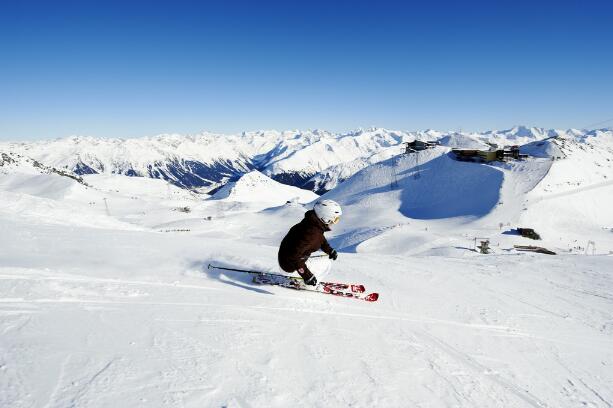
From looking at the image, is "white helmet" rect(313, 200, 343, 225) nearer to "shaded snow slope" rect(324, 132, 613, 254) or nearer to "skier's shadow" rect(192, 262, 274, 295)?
"skier's shadow" rect(192, 262, 274, 295)

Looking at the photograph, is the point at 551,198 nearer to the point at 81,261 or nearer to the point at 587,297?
the point at 587,297

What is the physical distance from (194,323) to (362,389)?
11.0 feet

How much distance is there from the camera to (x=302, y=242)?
9.32 m

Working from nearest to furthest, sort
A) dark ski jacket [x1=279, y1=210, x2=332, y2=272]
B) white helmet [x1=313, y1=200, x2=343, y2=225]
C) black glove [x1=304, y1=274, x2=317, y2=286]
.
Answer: white helmet [x1=313, y1=200, x2=343, y2=225], dark ski jacket [x1=279, y1=210, x2=332, y2=272], black glove [x1=304, y1=274, x2=317, y2=286]

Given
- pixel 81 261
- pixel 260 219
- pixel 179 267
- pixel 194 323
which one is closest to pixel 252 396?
pixel 194 323

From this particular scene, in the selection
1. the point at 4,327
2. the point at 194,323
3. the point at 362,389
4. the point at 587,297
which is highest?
the point at 4,327

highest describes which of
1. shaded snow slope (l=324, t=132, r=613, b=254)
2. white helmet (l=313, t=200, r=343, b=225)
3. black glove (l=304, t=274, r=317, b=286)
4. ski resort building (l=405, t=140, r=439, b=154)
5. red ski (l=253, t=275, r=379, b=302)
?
ski resort building (l=405, t=140, r=439, b=154)

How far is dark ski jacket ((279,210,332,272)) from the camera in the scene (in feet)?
30.4

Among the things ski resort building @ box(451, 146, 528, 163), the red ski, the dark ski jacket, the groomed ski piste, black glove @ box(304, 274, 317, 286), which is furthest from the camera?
ski resort building @ box(451, 146, 528, 163)

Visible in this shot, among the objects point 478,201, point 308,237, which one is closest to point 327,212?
point 308,237

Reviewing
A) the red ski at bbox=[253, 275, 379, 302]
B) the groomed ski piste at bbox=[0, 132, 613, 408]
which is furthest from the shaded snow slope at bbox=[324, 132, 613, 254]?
the red ski at bbox=[253, 275, 379, 302]

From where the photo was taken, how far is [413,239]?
4531 centimetres

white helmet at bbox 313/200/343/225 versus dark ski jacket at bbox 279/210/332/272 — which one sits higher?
white helmet at bbox 313/200/343/225

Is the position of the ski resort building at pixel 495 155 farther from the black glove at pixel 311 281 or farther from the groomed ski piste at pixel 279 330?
the black glove at pixel 311 281
